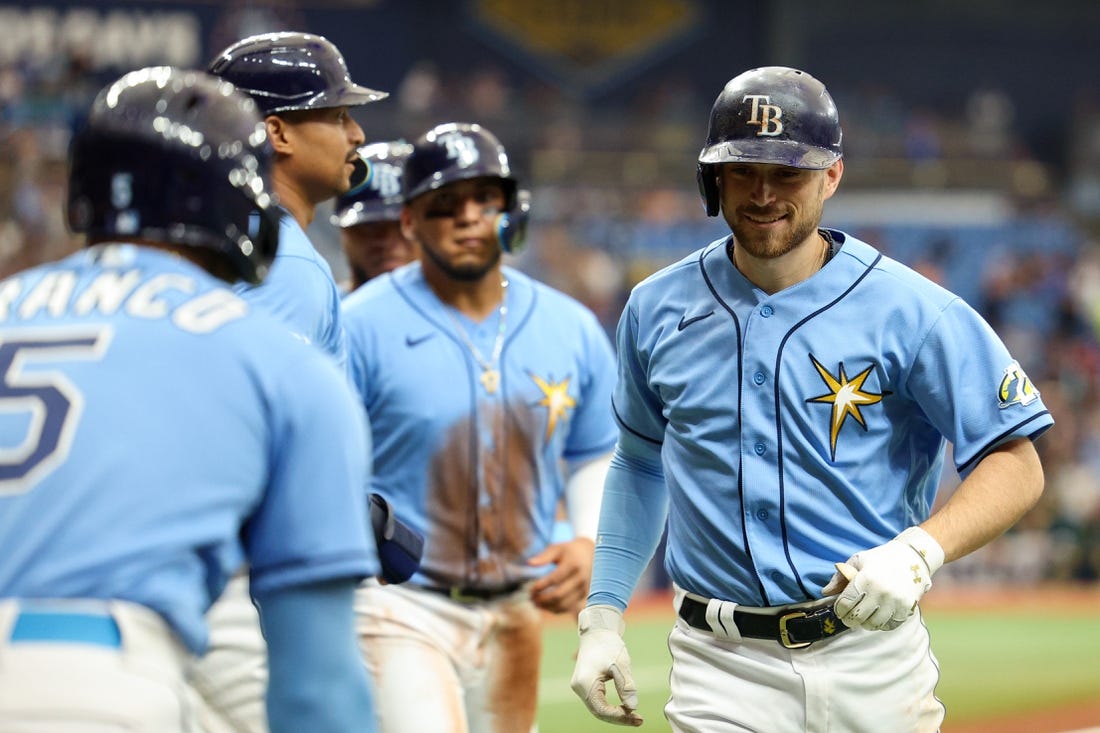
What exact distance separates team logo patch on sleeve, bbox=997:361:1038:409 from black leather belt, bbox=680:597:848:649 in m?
0.68

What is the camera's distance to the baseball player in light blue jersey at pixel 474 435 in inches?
204

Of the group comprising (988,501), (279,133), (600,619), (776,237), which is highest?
(279,133)

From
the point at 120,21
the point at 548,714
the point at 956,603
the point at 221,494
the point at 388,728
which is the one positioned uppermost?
the point at 120,21

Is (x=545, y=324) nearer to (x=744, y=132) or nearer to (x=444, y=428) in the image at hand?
(x=444, y=428)

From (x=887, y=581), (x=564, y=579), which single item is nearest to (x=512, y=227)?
(x=564, y=579)

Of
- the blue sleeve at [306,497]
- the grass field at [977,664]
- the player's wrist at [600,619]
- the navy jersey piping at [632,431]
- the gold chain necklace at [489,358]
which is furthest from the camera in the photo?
the grass field at [977,664]

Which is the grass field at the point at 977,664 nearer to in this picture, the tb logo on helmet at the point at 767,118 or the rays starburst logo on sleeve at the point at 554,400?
the rays starburst logo on sleeve at the point at 554,400

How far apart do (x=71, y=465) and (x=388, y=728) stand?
290 centimetres

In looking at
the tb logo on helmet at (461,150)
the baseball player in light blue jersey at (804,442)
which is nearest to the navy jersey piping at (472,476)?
the tb logo on helmet at (461,150)

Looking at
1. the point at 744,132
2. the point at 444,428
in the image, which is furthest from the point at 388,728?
the point at 744,132

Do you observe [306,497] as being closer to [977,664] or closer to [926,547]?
[926,547]

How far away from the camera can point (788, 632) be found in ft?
12.4

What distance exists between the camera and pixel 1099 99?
31.0 m

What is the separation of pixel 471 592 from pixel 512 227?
139 centimetres
